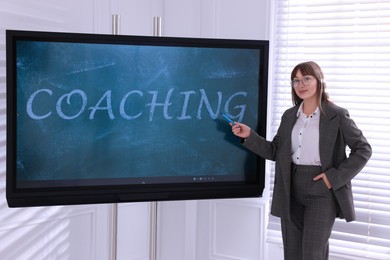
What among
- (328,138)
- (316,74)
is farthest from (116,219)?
(316,74)

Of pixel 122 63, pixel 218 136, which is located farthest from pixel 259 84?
pixel 122 63

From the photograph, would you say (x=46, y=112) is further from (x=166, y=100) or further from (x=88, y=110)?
(x=166, y=100)

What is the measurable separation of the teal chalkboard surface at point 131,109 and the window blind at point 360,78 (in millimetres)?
722

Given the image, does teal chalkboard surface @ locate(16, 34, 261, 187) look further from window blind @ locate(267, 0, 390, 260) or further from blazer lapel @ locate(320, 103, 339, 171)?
window blind @ locate(267, 0, 390, 260)

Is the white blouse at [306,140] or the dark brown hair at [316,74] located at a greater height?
the dark brown hair at [316,74]

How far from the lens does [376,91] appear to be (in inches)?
128

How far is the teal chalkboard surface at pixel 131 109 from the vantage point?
8.30 feet

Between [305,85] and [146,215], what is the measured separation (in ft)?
5.40

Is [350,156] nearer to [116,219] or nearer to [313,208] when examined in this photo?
[313,208]

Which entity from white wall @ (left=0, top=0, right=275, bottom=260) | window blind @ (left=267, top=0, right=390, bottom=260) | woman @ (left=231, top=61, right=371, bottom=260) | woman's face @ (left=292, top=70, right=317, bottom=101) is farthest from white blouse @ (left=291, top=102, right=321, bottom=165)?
white wall @ (left=0, top=0, right=275, bottom=260)

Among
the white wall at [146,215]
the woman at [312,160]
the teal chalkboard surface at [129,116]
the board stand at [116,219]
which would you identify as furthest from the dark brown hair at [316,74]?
the board stand at [116,219]

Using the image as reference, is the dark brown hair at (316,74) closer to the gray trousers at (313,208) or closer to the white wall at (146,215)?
the gray trousers at (313,208)

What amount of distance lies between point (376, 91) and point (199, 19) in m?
1.35

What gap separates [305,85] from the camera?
2.93m
